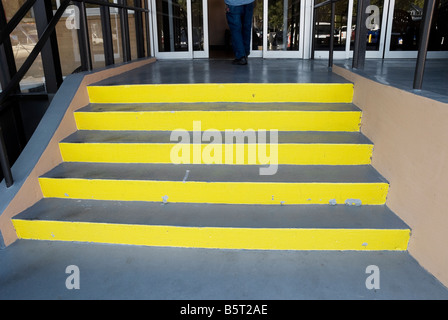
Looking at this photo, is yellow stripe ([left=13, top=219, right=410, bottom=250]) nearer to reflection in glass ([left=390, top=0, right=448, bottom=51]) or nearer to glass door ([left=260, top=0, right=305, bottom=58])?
glass door ([left=260, top=0, right=305, bottom=58])

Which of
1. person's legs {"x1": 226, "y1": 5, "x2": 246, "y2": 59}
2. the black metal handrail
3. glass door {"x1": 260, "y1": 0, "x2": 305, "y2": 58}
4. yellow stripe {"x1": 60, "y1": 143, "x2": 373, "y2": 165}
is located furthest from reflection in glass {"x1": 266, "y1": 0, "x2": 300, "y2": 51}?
yellow stripe {"x1": 60, "y1": 143, "x2": 373, "y2": 165}

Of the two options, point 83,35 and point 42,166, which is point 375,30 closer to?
point 83,35

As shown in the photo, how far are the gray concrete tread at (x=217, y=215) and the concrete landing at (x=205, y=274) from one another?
0.18 m

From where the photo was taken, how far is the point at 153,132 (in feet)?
9.80

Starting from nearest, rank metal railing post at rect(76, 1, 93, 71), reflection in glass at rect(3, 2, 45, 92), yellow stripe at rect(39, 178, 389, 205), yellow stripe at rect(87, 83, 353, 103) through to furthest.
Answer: yellow stripe at rect(39, 178, 389, 205) → yellow stripe at rect(87, 83, 353, 103) → metal railing post at rect(76, 1, 93, 71) → reflection in glass at rect(3, 2, 45, 92)

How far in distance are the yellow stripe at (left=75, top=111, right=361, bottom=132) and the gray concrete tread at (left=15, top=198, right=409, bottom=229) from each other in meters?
0.85

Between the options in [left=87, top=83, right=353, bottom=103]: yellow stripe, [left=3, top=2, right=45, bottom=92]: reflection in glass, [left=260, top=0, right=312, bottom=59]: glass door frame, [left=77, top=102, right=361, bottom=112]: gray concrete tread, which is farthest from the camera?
[left=260, top=0, right=312, bottom=59]: glass door frame

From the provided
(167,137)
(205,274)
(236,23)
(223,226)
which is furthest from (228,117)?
(236,23)

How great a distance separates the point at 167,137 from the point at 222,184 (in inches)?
31.8

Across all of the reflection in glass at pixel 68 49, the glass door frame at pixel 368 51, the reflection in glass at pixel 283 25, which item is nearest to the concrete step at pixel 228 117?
the reflection in glass at pixel 68 49

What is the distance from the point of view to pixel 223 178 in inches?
94.0

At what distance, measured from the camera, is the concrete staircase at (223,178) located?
208 cm

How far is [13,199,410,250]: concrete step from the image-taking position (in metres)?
2.03
